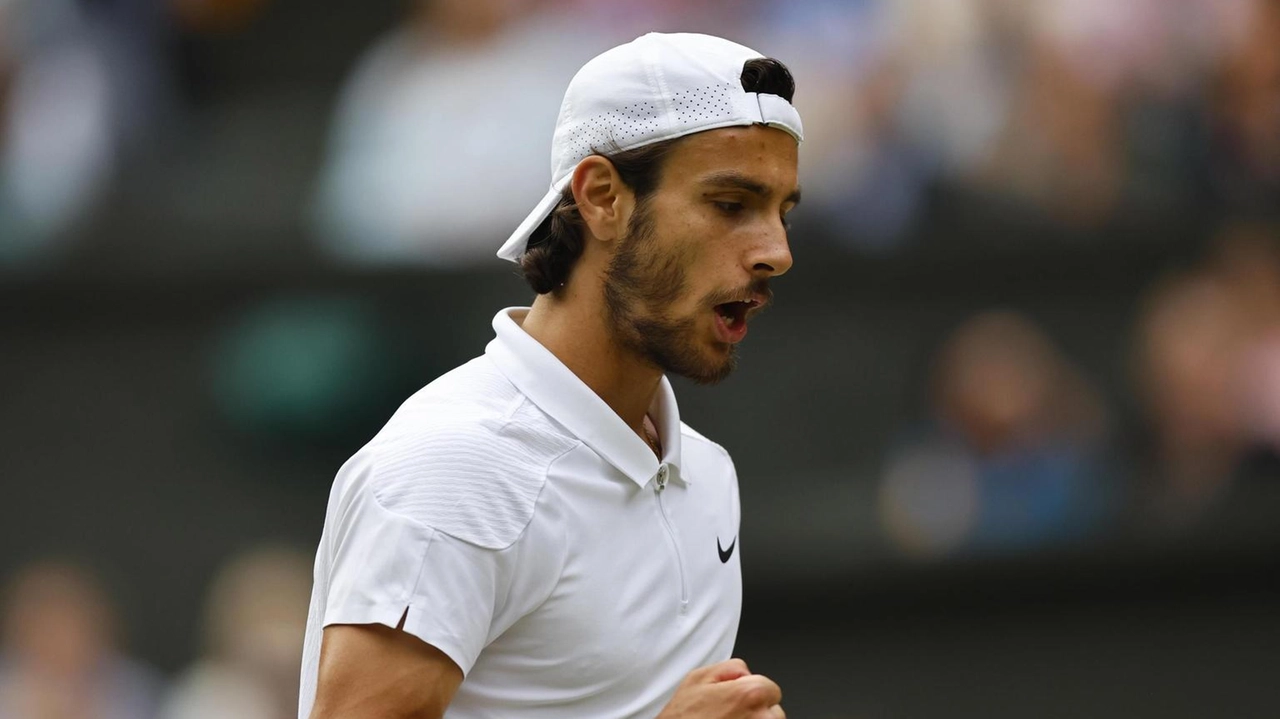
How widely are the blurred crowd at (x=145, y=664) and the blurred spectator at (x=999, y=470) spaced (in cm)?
229

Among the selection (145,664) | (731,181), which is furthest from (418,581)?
(145,664)

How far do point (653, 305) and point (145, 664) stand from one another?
5162mm

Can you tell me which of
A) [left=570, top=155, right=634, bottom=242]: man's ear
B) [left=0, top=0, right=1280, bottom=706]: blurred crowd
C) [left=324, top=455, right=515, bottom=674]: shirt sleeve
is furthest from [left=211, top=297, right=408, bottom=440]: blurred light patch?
[left=324, top=455, right=515, bottom=674]: shirt sleeve

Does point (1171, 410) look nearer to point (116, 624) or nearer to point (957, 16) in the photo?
point (957, 16)

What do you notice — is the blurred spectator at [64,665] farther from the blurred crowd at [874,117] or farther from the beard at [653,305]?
the beard at [653,305]

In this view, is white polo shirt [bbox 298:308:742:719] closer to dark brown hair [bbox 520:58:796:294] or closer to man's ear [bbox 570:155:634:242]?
dark brown hair [bbox 520:58:796:294]

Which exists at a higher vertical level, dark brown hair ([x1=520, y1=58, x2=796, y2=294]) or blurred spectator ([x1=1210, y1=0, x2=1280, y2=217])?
blurred spectator ([x1=1210, y1=0, x2=1280, y2=217])

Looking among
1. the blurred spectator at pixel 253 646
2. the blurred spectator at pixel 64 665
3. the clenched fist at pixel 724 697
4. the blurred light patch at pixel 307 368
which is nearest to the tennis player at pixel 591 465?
the clenched fist at pixel 724 697

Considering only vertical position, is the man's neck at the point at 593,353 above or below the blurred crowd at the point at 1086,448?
below

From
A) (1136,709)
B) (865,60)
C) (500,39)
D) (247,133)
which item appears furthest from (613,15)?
(1136,709)

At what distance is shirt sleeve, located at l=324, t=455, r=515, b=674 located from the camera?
269 cm

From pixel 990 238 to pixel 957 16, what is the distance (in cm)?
97

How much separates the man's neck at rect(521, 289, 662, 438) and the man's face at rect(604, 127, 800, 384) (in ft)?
0.23

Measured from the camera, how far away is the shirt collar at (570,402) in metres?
3.07
